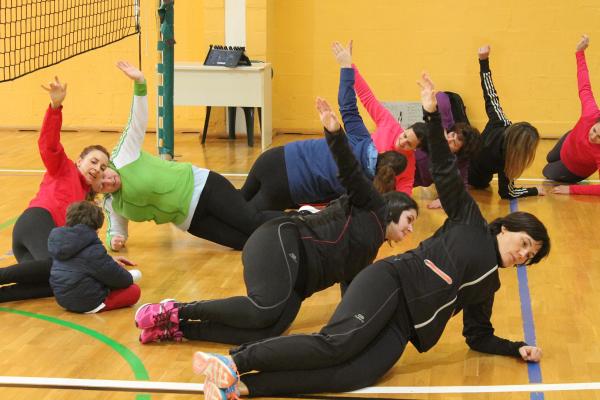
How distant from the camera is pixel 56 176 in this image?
4.80 metres

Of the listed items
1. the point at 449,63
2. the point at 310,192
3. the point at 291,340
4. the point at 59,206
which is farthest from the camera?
the point at 449,63

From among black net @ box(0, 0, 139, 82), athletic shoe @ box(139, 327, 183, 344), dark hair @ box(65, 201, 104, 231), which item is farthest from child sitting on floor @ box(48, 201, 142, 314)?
black net @ box(0, 0, 139, 82)

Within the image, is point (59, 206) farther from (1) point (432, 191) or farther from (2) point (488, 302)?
(1) point (432, 191)

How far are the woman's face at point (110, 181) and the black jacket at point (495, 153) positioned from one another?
10.3ft

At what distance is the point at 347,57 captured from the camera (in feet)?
19.4

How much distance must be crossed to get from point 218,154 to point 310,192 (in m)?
3.01

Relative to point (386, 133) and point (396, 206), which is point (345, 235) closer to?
point (396, 206)

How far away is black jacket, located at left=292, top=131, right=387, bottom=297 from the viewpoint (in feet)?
12.7

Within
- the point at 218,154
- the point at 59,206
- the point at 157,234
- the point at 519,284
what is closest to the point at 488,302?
the point at 519,284

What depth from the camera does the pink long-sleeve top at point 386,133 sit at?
5.71 metres

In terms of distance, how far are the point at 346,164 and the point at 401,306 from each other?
649 mm

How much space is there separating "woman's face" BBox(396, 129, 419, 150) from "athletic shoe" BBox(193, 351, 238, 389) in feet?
9.27

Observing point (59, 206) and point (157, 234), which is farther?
point (157, 234)

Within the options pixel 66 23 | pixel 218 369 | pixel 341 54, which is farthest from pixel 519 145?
pixel 66 23
